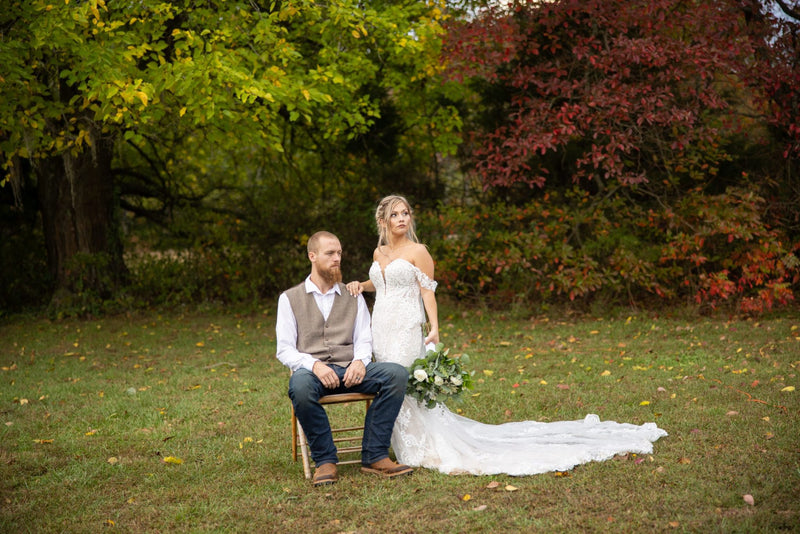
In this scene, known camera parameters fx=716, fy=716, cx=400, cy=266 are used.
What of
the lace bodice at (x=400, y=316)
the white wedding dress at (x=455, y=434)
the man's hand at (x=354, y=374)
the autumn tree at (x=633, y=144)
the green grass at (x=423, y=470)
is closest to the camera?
the green grass at (x=423, y=470)

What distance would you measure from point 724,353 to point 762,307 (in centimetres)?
241

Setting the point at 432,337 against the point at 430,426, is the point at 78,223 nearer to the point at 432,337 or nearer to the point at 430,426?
the point at 432,337

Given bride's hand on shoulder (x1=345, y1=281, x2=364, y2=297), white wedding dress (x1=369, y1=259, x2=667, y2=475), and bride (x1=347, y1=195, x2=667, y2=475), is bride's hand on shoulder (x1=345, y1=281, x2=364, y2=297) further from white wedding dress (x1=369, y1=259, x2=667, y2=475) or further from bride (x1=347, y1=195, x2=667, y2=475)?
white wedding dress (x1=369, y1=259, x2=667, y2=475)

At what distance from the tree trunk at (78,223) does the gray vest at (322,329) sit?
8.49 metres

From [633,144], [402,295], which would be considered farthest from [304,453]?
[633,144]

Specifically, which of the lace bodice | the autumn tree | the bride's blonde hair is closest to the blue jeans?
the lace bodice

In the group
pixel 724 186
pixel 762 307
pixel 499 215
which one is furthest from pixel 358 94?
pixel 762 307

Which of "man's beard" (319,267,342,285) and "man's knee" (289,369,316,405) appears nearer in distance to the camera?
"man's knee" (289,369,316,405)

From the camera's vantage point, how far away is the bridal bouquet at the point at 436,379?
4.62 m

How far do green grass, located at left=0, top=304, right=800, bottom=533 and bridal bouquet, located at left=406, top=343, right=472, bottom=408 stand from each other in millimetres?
500

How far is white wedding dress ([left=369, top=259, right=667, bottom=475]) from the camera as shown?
4.55 meters

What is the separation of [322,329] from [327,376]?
0.38 meters

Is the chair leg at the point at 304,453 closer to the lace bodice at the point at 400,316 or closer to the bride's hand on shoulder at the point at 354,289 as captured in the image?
the lace bodice at the point at 400,316

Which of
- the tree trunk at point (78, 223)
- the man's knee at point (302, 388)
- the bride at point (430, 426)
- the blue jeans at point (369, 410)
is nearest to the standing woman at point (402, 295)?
the bride at point (430, 426)
